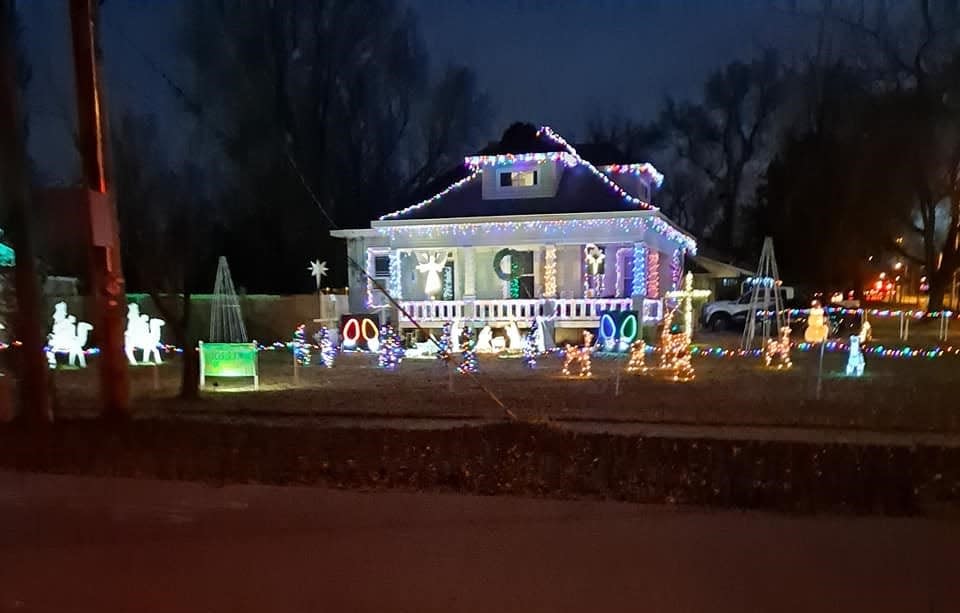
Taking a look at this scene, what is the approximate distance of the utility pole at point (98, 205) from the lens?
8.91 m

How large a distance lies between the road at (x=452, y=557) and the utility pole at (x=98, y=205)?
2.62m

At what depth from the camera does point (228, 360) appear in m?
13.5

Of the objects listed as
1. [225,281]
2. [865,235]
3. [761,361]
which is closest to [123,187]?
[225,281]

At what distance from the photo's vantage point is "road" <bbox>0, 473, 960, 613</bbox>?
4.75 meters

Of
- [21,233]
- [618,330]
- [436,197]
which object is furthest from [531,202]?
[21,233]

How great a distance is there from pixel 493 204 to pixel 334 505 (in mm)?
17372

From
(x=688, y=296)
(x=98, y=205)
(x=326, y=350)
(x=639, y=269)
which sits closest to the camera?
(x=98, y=205)

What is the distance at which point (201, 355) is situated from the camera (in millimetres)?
13453

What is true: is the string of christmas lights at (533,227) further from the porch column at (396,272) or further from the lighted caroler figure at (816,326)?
the lighted caroler figure at (816,326)

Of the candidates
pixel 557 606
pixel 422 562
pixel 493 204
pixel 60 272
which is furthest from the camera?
pixel 60 272

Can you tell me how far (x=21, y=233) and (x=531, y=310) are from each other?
14.3 metres

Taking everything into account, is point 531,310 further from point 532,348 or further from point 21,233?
point 21,233

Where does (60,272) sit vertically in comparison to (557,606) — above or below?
above

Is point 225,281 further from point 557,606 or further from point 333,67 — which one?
point 333,67
